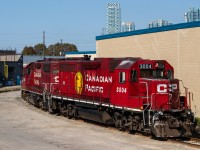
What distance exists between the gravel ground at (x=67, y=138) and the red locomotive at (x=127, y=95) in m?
0.66

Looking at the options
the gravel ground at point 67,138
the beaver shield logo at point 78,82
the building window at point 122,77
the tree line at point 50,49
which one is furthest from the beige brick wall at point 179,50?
the tree line at point 50,49

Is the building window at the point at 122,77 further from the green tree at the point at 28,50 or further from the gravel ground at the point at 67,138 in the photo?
the green tree at the point at 28,50

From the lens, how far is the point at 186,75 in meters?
21.1

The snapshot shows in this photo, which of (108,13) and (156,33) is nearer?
(156,33)

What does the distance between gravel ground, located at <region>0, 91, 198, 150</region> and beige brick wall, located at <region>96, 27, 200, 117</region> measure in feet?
16.2

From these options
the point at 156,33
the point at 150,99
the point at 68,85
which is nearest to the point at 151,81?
the point at 150,99

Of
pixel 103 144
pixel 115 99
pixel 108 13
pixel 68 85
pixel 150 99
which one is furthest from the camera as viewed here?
pixel 108 13

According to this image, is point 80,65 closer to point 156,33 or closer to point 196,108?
point 156,33

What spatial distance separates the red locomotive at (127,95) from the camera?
1650 centimetres

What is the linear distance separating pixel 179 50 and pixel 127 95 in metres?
5.14

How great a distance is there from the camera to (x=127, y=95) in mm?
17938

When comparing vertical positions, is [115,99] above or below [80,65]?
below

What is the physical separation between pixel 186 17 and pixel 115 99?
31.1 feet

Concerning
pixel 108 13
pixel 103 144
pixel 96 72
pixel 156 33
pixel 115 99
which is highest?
pixel 108 13
